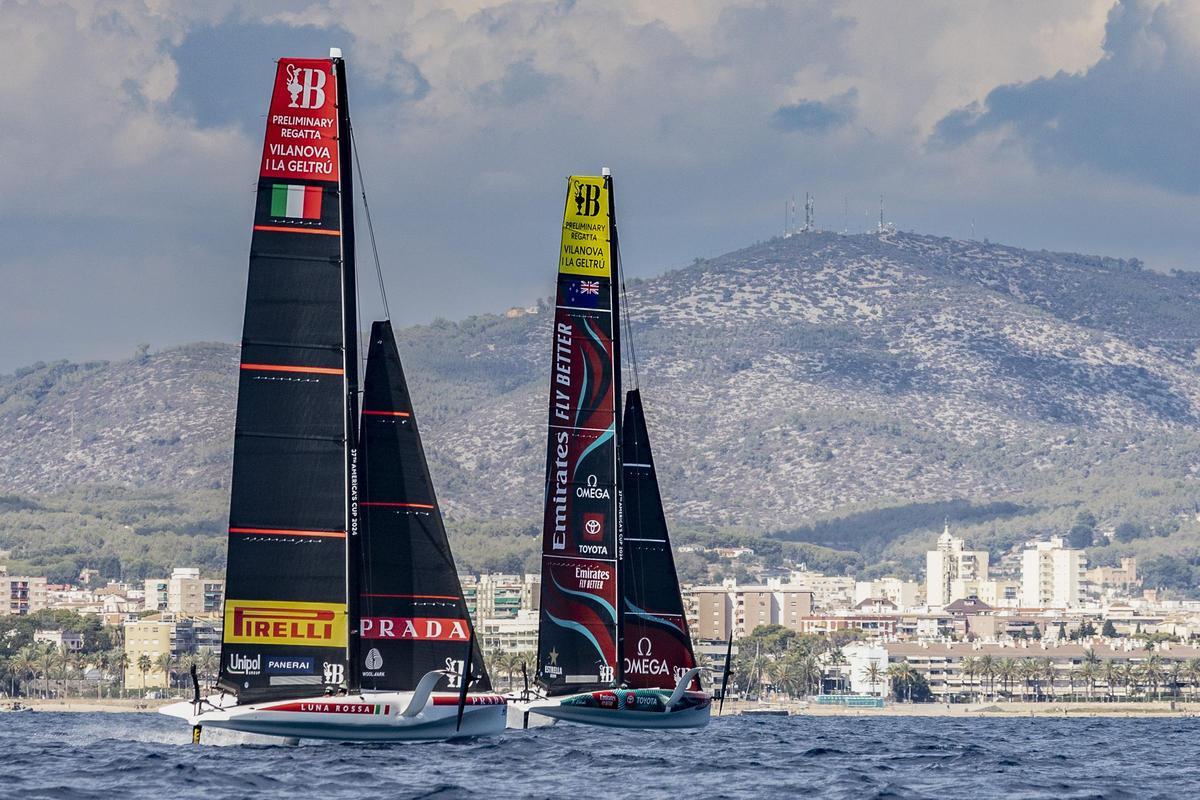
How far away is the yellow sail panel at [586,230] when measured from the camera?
55281 mm

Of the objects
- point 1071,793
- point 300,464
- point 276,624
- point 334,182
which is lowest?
point 1071,793

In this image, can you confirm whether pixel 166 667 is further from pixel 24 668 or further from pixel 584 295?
A: pixel 584 295

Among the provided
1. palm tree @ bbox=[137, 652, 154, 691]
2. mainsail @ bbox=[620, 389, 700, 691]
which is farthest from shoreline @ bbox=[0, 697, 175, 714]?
mainsail @ bbox=[620, 389, 700, 691]

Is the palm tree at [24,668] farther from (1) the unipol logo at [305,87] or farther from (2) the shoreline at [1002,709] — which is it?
(1) the unipol logo at [305,87]

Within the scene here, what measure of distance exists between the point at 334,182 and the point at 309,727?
995 centimetres

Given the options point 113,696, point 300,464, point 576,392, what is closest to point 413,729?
point 300,464

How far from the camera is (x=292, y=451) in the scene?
41688mm

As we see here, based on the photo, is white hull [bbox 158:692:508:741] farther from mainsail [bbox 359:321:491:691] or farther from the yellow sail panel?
the yellow sail panel

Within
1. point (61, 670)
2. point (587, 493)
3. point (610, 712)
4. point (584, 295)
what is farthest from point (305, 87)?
point (61, 670)

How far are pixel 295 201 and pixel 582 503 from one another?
14926 millimetres

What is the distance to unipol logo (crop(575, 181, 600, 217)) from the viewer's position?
55.6m

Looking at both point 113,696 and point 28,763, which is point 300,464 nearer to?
point 28,763

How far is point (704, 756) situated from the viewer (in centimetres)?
4594

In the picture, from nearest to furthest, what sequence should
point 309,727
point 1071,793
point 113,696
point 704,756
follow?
point 1071,793
point 309,727
point 704,756
point 113,696
